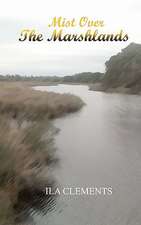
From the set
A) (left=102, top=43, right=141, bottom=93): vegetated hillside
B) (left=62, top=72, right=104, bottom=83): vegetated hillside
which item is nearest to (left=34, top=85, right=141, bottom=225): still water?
(left=102, top=43, right=141, bottom=93): vegetated hillside

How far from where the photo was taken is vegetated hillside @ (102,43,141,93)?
168 feet

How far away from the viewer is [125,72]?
189 feet

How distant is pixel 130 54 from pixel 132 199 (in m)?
57.4

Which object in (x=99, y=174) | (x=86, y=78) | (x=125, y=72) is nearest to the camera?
(x=99, y=174)

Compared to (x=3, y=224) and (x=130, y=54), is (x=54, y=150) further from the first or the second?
(x=130, y=54)

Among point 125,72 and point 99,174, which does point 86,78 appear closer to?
point 125,72

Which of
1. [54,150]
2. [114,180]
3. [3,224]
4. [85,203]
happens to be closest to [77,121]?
[54,150]

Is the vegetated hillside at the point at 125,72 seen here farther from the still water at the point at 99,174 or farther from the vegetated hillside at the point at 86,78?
the still water at the point at 99,174

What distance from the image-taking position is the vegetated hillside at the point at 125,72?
168 ft

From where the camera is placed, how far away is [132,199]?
6.29 meters

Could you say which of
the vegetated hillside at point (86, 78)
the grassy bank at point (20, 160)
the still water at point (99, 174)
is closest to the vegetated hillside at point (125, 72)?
the vegetated hillside at point (86, 78)

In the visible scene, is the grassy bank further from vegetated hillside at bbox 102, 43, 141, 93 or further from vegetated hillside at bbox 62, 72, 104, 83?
vegetated hillside at bbox 62, 72, 104, 83

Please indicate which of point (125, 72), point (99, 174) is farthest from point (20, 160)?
point (125, 72)

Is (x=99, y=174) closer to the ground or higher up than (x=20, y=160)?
closer to the ground
